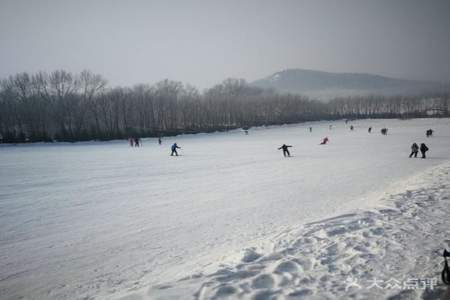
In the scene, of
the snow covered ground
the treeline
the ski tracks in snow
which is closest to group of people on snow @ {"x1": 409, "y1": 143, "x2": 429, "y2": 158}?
the snow covered ground

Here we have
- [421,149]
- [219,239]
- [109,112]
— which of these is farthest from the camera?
[109,112]

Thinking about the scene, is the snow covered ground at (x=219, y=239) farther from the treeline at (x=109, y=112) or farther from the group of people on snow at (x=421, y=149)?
the treeline at (x=109, y=112)

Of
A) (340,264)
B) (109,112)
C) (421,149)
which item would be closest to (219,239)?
(340,264)

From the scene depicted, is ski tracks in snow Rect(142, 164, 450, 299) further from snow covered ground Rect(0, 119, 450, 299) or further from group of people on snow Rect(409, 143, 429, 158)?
group of people on snow Rect(409, 143, 429, 158)

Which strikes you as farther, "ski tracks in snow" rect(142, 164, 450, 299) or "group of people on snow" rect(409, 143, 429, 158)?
"group of people on snow" rect(409, 143, 429, 158)

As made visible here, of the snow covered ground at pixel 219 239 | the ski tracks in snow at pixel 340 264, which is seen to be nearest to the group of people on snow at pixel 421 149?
the snow covered ground at pixel 219 239

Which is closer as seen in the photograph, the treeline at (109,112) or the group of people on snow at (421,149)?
the group of people on snow at (421,149)

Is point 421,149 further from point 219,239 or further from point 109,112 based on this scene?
point 109,112

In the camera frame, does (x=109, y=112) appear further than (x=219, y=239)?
Yes

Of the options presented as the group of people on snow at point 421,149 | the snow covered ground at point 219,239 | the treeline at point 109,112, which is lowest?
the snow covered ground at point 219,239

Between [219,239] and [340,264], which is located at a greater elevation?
[340,264]

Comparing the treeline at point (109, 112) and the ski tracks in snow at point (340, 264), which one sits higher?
the treeline at point (109, 112)

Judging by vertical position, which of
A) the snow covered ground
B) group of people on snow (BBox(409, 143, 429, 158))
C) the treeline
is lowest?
the snow covered ground

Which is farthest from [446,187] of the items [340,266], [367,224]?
[340,266]
